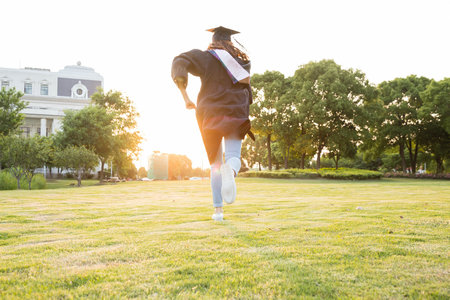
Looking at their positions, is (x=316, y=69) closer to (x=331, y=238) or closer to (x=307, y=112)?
(x=307, y=112)

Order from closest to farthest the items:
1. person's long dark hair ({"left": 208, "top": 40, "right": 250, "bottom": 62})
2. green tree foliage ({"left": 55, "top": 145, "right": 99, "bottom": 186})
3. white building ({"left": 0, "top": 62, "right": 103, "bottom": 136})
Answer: person's long dark hair ({"left": 208, "top": 40, "right": 250, "bottom": 62})
green tree foliage ({"left": 55, "top": 145, "right": 99, "bottom": 186})
white building ({"left": 0, "top": 62, "right": 103, "bottom": 136})

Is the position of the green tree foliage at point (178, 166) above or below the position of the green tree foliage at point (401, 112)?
below

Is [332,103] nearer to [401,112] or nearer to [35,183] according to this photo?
[401,112]

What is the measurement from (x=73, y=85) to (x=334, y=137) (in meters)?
51.8

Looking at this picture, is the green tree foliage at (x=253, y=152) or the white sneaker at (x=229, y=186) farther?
the green tree foliage at (x=253, y=152)

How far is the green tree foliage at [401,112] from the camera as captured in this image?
35906mm

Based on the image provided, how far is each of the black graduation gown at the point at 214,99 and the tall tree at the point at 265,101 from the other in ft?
94.3

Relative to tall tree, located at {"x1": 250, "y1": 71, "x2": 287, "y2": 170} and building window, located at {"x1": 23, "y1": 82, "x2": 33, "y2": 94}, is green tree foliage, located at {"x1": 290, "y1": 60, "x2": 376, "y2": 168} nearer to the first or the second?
tall tree, located at {"x1": 250, "y1": 71, "x2": 287, "y2": 170}

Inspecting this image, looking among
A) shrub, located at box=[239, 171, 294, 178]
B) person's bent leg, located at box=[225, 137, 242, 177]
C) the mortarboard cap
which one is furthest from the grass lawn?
shrub, located at box=[239, 171, 294, 178]

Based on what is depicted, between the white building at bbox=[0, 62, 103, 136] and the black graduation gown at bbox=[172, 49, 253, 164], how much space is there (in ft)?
193

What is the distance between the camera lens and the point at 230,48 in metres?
4.04

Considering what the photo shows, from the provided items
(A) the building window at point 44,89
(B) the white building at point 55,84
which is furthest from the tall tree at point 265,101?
(A) the building window at point 44,89

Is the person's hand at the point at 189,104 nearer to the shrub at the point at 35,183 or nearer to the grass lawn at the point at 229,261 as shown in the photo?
the grass lawn at the point at 229,261

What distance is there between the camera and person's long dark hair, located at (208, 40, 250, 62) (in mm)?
4008
